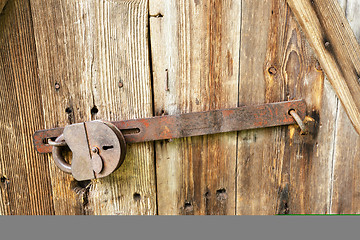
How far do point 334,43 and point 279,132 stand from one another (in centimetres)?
29

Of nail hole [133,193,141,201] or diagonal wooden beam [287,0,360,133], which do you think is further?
nail hole [133,193,141,201]

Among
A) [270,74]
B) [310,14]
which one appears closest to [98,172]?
[270,74]

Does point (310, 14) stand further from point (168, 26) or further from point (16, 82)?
point (16, 82)

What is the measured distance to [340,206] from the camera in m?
0.95

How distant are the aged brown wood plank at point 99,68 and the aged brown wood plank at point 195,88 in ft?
0.13

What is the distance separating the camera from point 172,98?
858mm

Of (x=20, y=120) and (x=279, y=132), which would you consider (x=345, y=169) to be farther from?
(x=20, y=120)

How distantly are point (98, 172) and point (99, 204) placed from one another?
16cm

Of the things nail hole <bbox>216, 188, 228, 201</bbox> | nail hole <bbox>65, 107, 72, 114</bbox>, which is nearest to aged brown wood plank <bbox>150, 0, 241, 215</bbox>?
nail hole <bbox>216, 188, 228, 201</bbox>

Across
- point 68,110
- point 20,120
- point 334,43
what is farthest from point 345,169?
point 20,120

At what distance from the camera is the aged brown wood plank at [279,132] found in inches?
32.8

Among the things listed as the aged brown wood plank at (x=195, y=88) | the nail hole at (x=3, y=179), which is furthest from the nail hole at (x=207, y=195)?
the nail hole at (x=3, y=179)

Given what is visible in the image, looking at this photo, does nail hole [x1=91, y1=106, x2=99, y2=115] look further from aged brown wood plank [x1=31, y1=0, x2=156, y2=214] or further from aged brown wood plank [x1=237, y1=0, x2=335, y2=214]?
aged brown wood plank [x1=237, y1=0, x2=335, y2=214]

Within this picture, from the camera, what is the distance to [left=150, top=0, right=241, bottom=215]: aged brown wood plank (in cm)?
82
